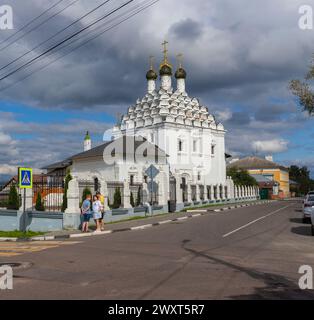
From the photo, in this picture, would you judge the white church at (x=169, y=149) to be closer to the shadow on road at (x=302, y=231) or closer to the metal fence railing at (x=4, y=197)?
the metal fence railing at (x=4, y=197)

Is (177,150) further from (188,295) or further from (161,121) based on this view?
(188,295)

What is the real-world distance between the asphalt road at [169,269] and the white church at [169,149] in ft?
60.0

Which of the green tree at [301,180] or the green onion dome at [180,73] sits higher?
the green onion dome at [180,73]

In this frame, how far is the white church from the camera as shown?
45625 mm

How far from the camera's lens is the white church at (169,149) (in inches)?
1796

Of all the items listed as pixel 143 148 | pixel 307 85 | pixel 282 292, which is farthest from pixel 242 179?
pixel 282 292

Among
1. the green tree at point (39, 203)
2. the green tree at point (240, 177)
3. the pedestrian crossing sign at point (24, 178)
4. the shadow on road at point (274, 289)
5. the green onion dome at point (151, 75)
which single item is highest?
the green onion dome at point (151, 75)

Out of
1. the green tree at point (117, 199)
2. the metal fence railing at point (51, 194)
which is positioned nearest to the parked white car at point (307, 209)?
the green tree at point (117, 199)

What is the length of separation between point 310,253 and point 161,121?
164 feet

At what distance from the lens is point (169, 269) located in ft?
30.4

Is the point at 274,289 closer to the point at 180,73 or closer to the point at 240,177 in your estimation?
the point at 180,73

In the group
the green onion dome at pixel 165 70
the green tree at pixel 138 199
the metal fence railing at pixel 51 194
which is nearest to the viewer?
the metal fence railing at pixel 51 194

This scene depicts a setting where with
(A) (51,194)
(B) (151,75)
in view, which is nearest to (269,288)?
(A) (51,194)

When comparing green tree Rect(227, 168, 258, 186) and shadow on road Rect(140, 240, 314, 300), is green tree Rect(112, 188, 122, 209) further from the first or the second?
green tree Rect(227, 168, 258, 186)
